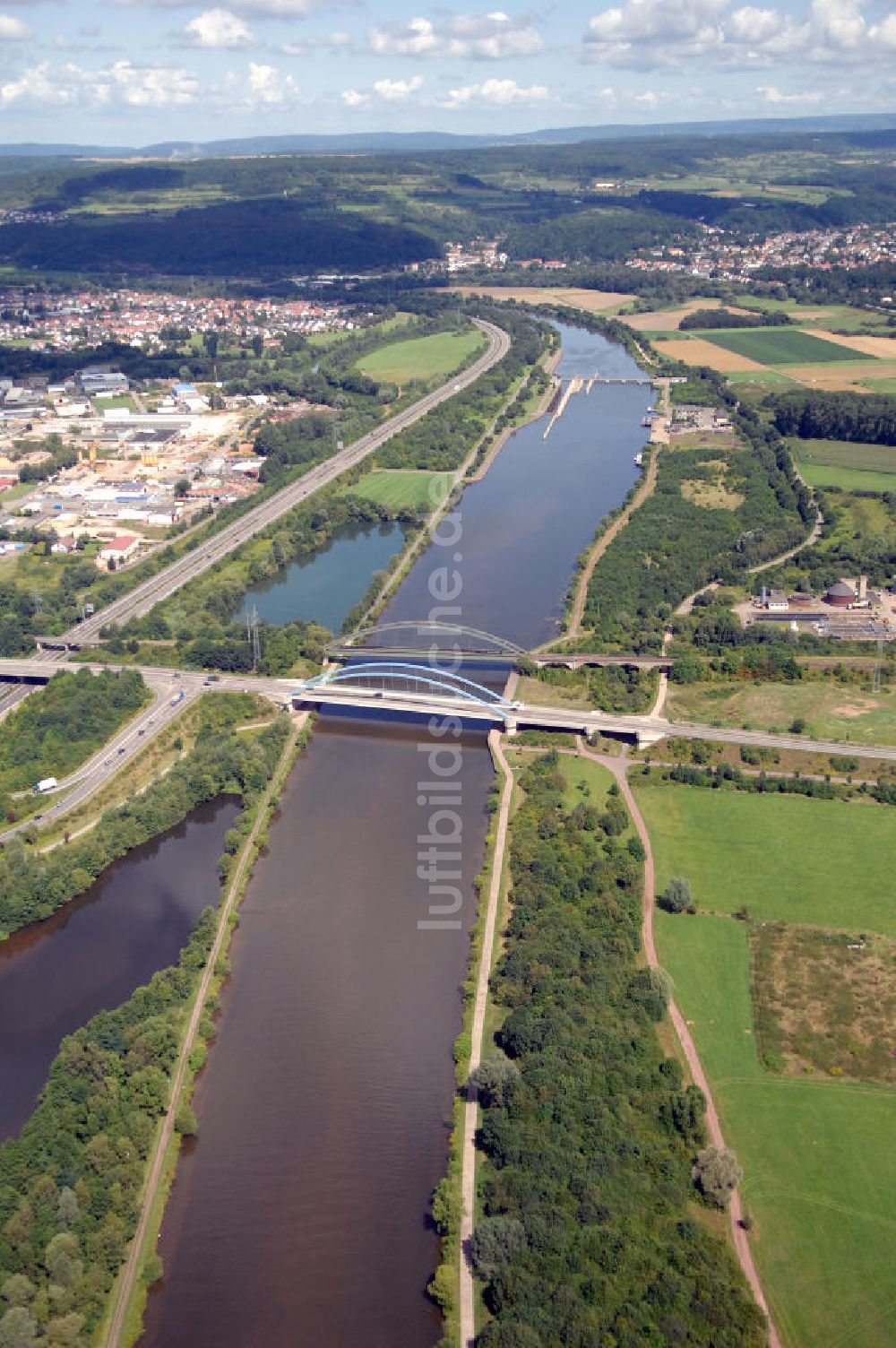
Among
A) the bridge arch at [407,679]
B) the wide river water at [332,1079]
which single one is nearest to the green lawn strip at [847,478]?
the bridge arch at [407,679]

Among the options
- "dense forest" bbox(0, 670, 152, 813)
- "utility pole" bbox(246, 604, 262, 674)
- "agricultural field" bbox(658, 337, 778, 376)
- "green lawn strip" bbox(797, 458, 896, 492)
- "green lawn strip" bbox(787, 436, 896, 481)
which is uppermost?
"agricultural field" bbox(658, 337, 778, 376)

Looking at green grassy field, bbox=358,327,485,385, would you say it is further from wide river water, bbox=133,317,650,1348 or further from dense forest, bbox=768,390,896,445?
wide river water, bbox=133,317,650,1348

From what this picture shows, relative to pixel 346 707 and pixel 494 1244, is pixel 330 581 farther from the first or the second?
pixel 494 1244

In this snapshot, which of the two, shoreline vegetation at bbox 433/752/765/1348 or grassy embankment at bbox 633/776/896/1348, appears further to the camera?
grassy embankment at bbox 633/776/896/1348

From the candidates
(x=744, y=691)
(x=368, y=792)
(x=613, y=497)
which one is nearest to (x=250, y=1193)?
(x=368, y=792)

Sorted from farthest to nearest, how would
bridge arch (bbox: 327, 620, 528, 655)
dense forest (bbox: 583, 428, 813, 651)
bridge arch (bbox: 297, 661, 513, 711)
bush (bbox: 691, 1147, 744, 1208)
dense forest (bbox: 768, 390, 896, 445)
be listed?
dense forest (bbox: 768, 390, 896, 445) → dense forest (bbox: 583, 428, 813, 651) → bridge arch (bbox: 327, 620, 528, 655) → bridge arch (bbox: 297, 661, 513, 711) → bush (bbox: 691, 1147, 744, 1208)

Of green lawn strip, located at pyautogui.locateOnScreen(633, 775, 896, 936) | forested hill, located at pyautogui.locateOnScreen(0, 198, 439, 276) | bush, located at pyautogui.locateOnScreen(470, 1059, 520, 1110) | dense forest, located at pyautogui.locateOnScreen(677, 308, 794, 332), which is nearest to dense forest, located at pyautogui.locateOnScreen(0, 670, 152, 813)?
green lawn strip, located at pyautogui.locateOnScreen(633, 775, 896, 936)
